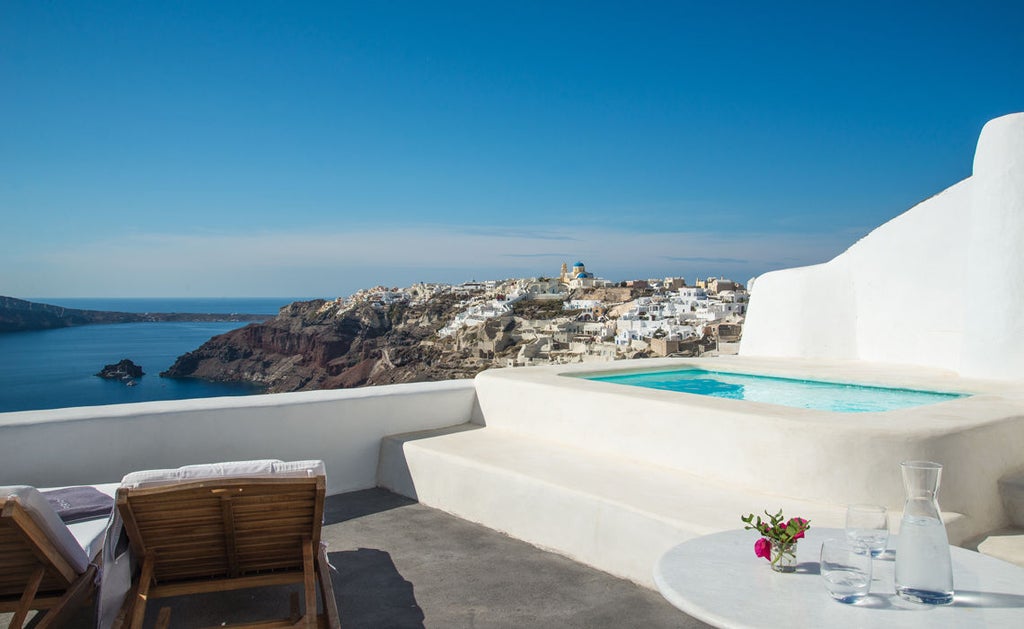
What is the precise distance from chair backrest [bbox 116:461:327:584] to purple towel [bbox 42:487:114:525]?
1.91ft

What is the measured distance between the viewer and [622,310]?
3734 cm

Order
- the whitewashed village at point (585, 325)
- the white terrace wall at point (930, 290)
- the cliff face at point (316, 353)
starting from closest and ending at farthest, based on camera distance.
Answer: the white terrace wall at point (930, 290) < the whitewashed village at point (585, 325) < the cliff face at point (316, 353)

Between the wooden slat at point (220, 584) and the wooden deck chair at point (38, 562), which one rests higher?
the wooden deck chair at point (38, 562)

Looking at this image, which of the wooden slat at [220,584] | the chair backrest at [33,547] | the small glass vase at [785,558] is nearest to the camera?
the small glass vase at [785,558]

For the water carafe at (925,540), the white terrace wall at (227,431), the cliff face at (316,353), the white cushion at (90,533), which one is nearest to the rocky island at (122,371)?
the cliff face at (316,353)

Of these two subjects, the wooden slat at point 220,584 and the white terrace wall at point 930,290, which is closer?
the wooden slat at point 220,584

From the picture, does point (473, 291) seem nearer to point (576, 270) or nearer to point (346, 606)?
point (576, 270)

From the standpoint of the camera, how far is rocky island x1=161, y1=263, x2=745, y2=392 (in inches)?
990

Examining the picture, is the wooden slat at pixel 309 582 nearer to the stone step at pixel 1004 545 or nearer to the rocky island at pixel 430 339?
the stone step at pixel 1004 545

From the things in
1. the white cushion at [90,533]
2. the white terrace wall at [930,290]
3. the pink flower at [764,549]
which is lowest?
the white cushion at [90,533]

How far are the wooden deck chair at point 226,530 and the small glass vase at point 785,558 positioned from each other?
1601 millimetres

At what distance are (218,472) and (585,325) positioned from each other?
101 feet

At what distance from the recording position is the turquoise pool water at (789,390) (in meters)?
6.12

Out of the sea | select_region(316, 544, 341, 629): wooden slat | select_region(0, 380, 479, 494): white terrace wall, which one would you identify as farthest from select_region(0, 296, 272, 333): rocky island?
select_region(316, 544, 341, 629): wooden slat
